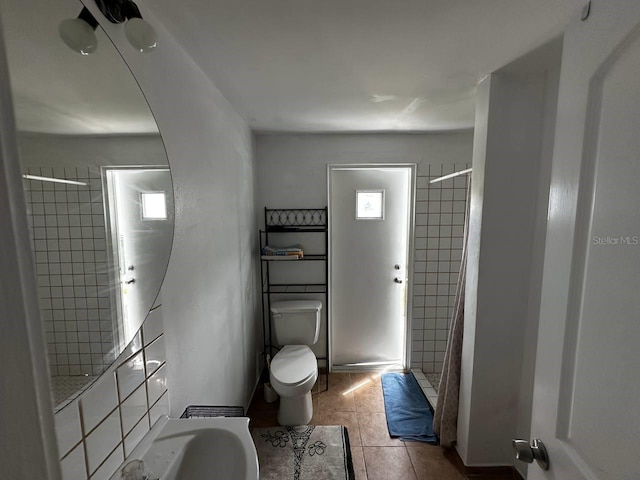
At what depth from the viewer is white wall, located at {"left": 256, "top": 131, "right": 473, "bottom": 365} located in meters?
2.51

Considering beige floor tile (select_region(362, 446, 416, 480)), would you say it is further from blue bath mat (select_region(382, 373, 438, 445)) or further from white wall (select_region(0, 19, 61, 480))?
white wall (select_region(0, 19, 61, 480))

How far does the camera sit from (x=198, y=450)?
3.26 ft

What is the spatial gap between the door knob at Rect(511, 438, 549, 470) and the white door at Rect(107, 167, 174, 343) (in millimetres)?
1079

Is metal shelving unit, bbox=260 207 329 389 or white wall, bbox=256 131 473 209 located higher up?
white wall, bbox=256 131 473 209

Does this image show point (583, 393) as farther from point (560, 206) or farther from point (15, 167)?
point (15, 167)

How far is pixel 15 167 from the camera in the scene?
263 mm

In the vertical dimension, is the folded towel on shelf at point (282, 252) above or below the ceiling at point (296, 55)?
below

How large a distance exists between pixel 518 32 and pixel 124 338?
68.1 inches

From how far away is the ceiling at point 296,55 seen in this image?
0.61 m

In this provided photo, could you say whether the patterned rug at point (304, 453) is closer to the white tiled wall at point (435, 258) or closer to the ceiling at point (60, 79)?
the white tiled wall at point (435, 258)

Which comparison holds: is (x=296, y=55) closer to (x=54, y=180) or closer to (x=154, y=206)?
(x=154, y=206)

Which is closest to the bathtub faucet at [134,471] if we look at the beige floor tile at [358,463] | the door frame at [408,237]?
the beige floor tile at [358,463]

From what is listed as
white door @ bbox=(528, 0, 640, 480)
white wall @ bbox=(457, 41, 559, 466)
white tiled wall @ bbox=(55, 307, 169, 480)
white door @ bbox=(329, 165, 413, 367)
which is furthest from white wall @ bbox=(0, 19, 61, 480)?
white door @ bbox=(329, 165, 413, 367)

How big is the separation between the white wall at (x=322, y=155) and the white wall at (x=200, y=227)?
386 mm
